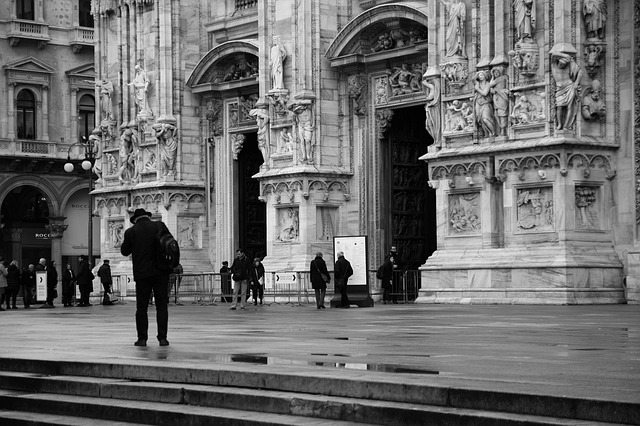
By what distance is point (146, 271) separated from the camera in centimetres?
1750

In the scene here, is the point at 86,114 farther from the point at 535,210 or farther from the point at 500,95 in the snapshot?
the point at 535,210

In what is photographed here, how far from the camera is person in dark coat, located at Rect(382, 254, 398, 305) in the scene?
38469mm

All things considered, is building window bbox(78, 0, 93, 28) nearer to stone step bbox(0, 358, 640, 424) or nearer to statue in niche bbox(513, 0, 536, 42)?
statue in niche bbox(513, 0, 536, 42)

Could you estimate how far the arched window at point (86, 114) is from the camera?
70.1 m

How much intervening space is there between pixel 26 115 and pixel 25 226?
592cm

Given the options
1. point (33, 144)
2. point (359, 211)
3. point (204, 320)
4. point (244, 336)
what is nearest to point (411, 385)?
point (244, 336)

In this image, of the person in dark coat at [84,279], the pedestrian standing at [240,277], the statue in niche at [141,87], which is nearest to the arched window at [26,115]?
the statue in niche at [141,87]

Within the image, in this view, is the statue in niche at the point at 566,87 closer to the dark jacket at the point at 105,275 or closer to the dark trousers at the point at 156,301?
the dark trousers at the point at 156,301

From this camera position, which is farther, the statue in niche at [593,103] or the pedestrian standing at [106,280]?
the pedestrian standing at [106,280]

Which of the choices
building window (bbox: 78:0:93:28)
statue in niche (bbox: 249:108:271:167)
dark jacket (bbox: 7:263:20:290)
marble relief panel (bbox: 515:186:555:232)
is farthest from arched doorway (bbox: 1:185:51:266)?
marble relief panel (bbox: 515:186:555:232)

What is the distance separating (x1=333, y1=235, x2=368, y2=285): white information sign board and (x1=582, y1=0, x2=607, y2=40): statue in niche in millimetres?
7460

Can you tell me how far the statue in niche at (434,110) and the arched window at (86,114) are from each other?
117 ft

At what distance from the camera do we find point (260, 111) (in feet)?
141

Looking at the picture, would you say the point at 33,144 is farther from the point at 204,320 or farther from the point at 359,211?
the point at 204,320
